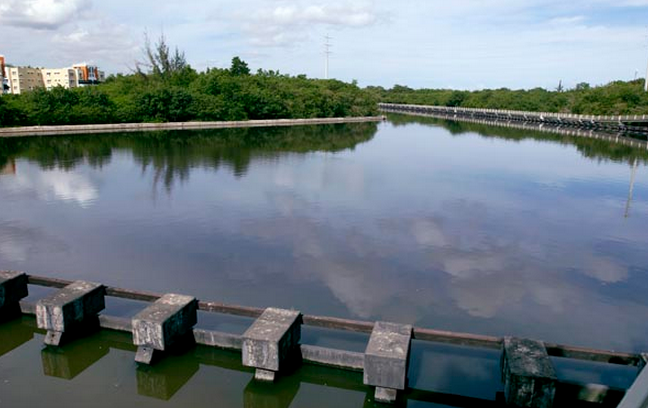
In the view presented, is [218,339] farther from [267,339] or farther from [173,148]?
[173,148]

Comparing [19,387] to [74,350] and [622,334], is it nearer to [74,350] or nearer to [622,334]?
[74,350]

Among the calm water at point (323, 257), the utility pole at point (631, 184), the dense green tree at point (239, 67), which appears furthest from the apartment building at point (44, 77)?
the utility pole at point (631, 184)

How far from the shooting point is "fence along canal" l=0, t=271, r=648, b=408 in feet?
17.1

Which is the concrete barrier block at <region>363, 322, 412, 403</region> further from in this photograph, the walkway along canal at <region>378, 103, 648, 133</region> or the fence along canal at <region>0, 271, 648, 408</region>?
the walkway along canal at <region>378, 103, 648, 133</region>

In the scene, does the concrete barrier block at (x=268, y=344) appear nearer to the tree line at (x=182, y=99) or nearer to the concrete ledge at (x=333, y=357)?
the concrete ledge at (x=333, y=357)

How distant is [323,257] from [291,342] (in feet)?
13.3

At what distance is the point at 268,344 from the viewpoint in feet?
18.3

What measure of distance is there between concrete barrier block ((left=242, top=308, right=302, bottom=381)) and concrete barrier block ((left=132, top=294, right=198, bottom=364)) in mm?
1056

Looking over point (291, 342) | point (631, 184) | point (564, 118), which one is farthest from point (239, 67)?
point (291, 342)

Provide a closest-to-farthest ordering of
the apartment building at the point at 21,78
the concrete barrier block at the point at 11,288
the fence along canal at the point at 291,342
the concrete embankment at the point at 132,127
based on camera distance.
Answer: the fence along canal at the point at 291,342 < the concrete barrier block at the point at 11,288 < the concrete embankment at the point at 132,127 < the apartment building at the point at 21,78

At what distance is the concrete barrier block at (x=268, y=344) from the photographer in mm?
5586

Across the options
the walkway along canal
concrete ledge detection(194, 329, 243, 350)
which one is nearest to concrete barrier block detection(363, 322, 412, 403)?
concrete ledge detection(194, 329, 243, 350)

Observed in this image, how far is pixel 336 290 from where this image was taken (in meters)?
8.38

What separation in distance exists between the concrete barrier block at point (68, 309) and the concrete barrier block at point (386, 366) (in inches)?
159
